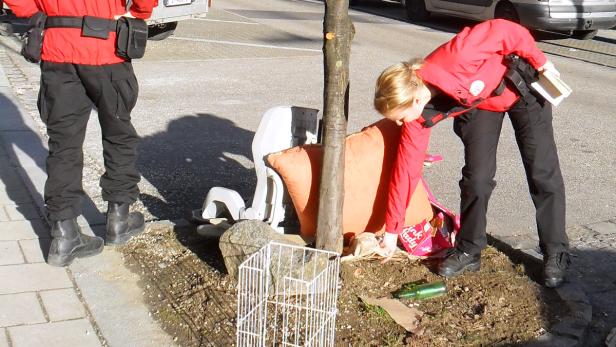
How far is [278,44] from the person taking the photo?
13.6 meters

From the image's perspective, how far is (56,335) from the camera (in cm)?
369

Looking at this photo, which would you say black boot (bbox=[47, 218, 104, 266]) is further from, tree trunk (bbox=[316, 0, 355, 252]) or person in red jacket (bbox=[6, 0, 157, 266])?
tree trunk (bbox=[316, 0, 355, 252])

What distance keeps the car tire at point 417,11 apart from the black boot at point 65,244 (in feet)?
46.6

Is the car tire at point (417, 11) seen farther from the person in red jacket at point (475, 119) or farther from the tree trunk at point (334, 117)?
the tree trunk at point (334, 117)

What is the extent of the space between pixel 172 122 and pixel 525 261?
4119mm

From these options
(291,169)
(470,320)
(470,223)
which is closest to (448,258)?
(470,223)

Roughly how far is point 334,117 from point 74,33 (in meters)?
1.35

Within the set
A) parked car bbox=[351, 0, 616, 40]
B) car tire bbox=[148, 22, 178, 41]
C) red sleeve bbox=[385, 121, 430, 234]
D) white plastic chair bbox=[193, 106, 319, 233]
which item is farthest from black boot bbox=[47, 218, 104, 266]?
parked car bbox=[351, 0, 616, 40]

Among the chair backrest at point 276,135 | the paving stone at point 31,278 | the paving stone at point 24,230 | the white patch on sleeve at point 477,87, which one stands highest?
the white patch on sleeve at point 477,87

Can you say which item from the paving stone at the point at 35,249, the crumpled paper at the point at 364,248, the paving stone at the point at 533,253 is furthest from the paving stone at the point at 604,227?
the paving stone at the point at 35,249

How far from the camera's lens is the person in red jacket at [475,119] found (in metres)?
3.78

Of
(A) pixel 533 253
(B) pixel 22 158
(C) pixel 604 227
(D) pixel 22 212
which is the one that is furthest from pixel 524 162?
(B) pixel 22 158

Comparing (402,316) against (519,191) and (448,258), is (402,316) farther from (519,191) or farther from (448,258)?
(519,191)

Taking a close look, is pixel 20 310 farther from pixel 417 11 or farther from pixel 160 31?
pixel 417 11
